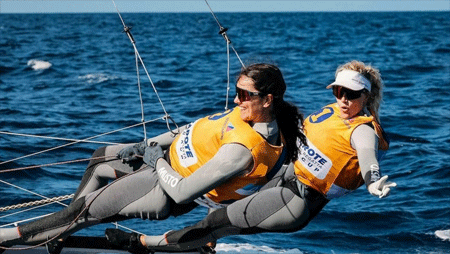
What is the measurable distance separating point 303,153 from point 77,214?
125 centimetres

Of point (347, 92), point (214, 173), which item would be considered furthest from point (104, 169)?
point (347, 92)

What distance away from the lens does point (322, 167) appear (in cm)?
Answer: 378

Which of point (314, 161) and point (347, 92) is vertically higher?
point (347, 92)

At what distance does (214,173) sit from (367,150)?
81 centimetres

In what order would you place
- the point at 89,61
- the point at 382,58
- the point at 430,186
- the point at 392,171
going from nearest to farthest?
the point at 430,186, the point at 392,171, the point at 89,61, the point at 382,58

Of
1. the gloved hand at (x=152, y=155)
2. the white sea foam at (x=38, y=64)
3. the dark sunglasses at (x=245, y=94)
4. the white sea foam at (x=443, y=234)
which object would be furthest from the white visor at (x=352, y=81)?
the white sea foam at (x=38, y=64)

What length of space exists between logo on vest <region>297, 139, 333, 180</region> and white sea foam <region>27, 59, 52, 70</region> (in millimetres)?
16397

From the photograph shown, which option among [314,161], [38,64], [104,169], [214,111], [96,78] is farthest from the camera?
[38,64]

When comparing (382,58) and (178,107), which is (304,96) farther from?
(382,58)

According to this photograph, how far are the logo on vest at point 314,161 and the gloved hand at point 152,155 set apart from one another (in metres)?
0.75

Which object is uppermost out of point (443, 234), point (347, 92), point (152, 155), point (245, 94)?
point (245, 94)

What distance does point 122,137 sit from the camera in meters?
9.46

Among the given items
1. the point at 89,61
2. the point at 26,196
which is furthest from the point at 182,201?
the point at 89,61

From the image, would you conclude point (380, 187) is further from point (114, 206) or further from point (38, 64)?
point (38, 64)
